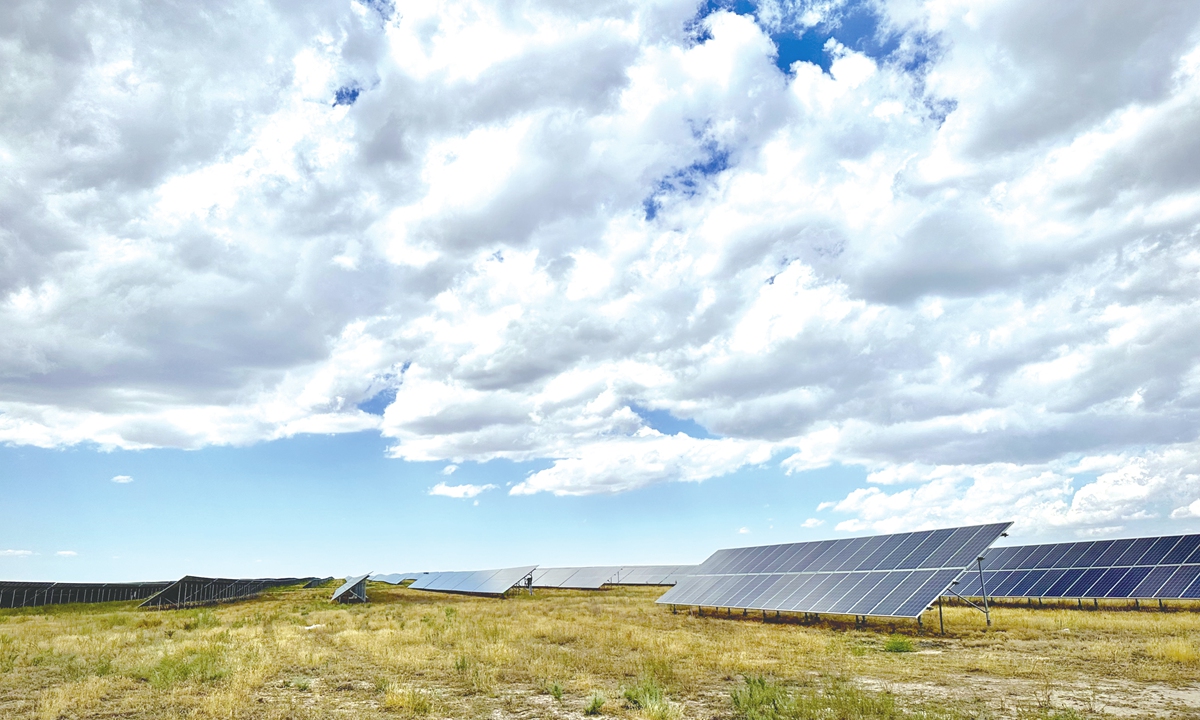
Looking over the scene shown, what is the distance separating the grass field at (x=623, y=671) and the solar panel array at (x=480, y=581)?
33974 millimetres

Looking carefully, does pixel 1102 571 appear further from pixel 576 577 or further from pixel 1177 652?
pixel 576 577

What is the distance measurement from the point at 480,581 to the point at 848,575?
53294mm

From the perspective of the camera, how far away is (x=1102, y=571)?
4391 centimetres

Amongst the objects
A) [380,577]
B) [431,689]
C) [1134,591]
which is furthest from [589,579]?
[380,577]

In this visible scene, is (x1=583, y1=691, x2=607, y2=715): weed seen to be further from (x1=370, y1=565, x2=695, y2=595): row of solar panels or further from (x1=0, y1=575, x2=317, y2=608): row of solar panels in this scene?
(x1=370, y1=565, x2=695, y2=595): row of solar panels

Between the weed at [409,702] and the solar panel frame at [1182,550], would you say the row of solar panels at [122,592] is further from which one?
the solar panel frame at [1182,550]

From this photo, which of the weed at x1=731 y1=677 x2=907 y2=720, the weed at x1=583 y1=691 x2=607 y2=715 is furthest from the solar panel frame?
the weed at x1=583 y1=691 x2=607 y2=715

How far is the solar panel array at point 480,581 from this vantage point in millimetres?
68125

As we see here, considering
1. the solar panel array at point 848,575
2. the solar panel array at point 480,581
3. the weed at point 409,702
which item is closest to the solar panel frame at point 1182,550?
the solar panel array at point 848,575

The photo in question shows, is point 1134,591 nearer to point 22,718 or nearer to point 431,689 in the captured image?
point 431,689

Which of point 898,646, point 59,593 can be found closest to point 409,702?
point 898,646

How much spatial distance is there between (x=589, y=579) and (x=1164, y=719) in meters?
83.2

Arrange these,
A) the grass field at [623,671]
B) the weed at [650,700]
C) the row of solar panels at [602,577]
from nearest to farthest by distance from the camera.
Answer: the weed at [650,700] → the grass field at [623,671] → the row of solar panels at [602,577]

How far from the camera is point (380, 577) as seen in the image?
16988 centimetres
